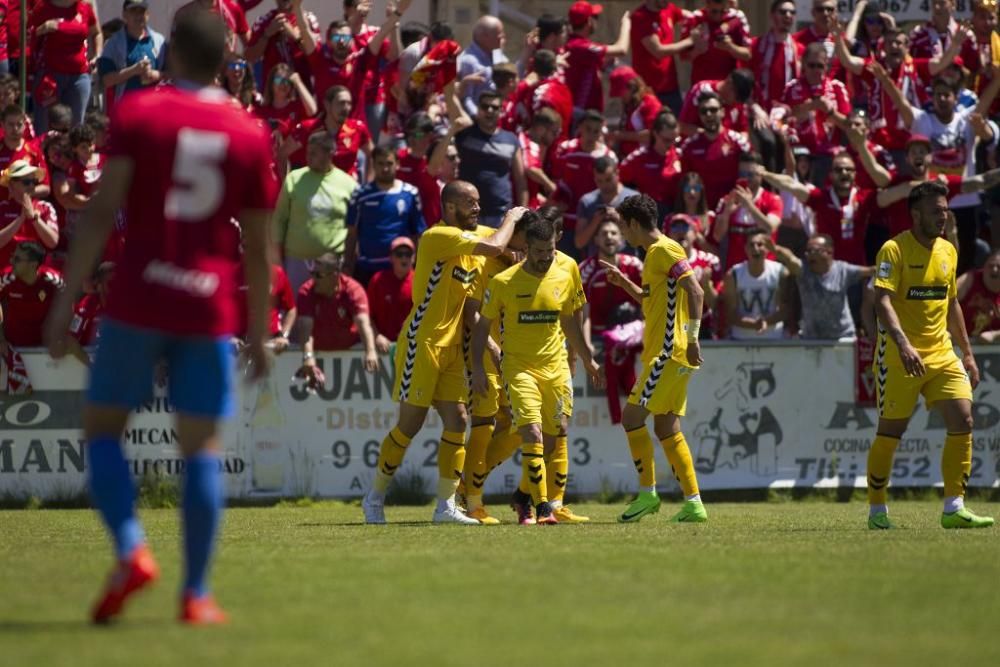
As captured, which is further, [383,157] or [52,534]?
[383,157]

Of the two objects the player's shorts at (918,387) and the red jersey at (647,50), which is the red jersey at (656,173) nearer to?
the red jersey at (647,50)

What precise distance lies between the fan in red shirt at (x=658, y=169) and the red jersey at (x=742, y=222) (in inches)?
23.3

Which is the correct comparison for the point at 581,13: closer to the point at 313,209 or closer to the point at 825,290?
the point at 313,209

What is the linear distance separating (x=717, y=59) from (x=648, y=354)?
8.07m

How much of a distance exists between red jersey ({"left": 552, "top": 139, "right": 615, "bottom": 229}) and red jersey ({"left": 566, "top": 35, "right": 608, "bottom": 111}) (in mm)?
1849

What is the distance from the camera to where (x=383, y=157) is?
657 inches

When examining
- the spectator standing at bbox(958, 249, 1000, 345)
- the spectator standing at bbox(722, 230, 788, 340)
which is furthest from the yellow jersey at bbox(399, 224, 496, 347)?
the spectator standing at bbox(958, 249, 1000, 345)

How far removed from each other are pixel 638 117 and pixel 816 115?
202cm

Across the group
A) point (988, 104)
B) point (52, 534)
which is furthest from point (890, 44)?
point (52, 534)

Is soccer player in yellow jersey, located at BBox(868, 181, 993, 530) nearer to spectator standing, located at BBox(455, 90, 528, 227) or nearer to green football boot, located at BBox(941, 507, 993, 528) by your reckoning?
green football boot, located at BBox(941, 507, 993, 528)

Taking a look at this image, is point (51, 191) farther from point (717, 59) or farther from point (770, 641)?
point (770, 641)

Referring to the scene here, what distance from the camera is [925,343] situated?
39.8ft

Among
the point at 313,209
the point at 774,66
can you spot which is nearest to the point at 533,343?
the point at 313,209

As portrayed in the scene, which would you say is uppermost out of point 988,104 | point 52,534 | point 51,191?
point 988,104
